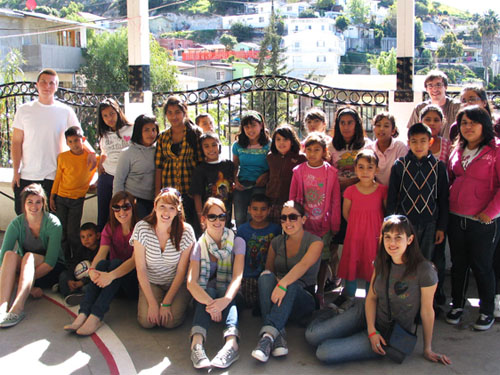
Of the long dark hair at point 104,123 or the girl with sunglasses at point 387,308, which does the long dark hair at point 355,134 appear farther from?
the long dark hair at point 104,123

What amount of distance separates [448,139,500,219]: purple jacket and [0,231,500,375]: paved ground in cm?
91

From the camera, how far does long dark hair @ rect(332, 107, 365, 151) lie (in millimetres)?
4695

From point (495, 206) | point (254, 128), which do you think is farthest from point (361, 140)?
point (495, 206)

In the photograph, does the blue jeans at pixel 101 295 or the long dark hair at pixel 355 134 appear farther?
the long dark hair at pixel 355 134

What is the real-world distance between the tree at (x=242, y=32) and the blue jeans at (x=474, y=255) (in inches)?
4238

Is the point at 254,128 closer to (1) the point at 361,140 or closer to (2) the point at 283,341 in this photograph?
(1) the point at 361,140

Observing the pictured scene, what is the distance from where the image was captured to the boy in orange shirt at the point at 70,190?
17.7 ft

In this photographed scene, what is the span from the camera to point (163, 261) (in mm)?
4320

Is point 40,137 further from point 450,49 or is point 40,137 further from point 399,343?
point 450,49

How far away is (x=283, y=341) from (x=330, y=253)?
4.06 ft

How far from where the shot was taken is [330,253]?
190 inches

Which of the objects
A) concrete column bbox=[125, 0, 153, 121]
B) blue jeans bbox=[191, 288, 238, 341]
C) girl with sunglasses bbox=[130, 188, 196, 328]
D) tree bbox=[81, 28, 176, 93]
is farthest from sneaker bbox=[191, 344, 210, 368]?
tree bbox=[81, 28, 176, 93]

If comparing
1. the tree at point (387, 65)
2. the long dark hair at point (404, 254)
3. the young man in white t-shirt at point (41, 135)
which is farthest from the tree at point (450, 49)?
the long dark hair at point (404, 254)

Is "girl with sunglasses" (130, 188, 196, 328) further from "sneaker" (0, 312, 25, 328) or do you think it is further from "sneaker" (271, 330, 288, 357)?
"sneaker" (0, 312, 25, 328)
